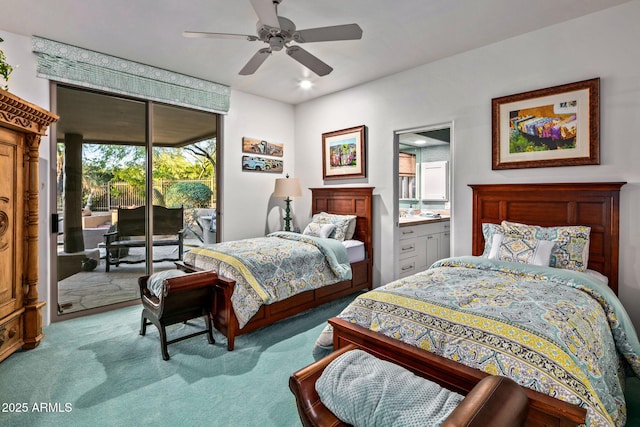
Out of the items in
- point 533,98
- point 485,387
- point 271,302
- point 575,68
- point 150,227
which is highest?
point 575,68

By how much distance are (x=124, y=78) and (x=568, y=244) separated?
461 cm

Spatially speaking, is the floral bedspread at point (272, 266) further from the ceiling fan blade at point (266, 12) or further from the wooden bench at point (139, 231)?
the ceiling fan blade at point (266, 12)

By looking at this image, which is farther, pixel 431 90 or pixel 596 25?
pixel 431 90

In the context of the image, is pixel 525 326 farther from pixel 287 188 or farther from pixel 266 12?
pixel 287 188

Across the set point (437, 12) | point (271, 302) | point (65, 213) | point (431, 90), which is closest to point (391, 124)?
point (431, 90)

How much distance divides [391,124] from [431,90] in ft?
2.01

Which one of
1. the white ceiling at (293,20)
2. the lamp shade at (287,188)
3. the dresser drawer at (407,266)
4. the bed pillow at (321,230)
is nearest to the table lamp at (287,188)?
the lamp shade at (287,188)

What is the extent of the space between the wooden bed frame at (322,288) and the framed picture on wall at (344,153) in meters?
0.24

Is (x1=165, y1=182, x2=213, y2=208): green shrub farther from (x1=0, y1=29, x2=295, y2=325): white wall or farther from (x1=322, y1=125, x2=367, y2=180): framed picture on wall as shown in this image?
(x1=322, y1=125, x2=367, y2=180): framed picture on wall

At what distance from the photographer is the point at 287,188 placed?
15.6 feet

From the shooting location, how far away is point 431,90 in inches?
146

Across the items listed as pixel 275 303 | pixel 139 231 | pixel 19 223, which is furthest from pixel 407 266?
pixel 19 223

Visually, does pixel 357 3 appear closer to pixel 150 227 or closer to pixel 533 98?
pixel 533 98

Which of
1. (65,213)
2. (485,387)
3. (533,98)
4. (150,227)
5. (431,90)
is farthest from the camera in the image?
(150,227)
